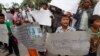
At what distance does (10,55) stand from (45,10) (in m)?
4.01

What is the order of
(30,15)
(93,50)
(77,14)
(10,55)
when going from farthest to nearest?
(10,55) < (30,15) < (77,14) < (93,50)

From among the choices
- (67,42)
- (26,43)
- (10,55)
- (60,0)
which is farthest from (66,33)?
(10,55)

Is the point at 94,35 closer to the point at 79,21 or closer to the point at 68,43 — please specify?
the point at 68,43

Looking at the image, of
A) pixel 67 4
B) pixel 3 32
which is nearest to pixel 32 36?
pixel 67 4

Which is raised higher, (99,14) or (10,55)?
(99,14)

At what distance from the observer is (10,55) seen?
11.6 m

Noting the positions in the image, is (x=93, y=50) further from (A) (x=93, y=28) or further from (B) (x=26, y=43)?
(B) (x=26, y=43)

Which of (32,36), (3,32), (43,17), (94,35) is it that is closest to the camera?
(94,35)

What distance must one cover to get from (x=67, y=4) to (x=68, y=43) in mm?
1127

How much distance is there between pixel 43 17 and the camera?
7.77 m

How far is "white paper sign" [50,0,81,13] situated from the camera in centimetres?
743

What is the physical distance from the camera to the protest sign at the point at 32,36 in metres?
6.47

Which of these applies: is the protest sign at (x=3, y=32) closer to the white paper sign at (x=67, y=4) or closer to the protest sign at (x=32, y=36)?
the white paper sign at (x=67, y=4)

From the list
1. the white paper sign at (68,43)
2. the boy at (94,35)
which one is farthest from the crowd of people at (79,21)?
the white paper sign at (68,43)
